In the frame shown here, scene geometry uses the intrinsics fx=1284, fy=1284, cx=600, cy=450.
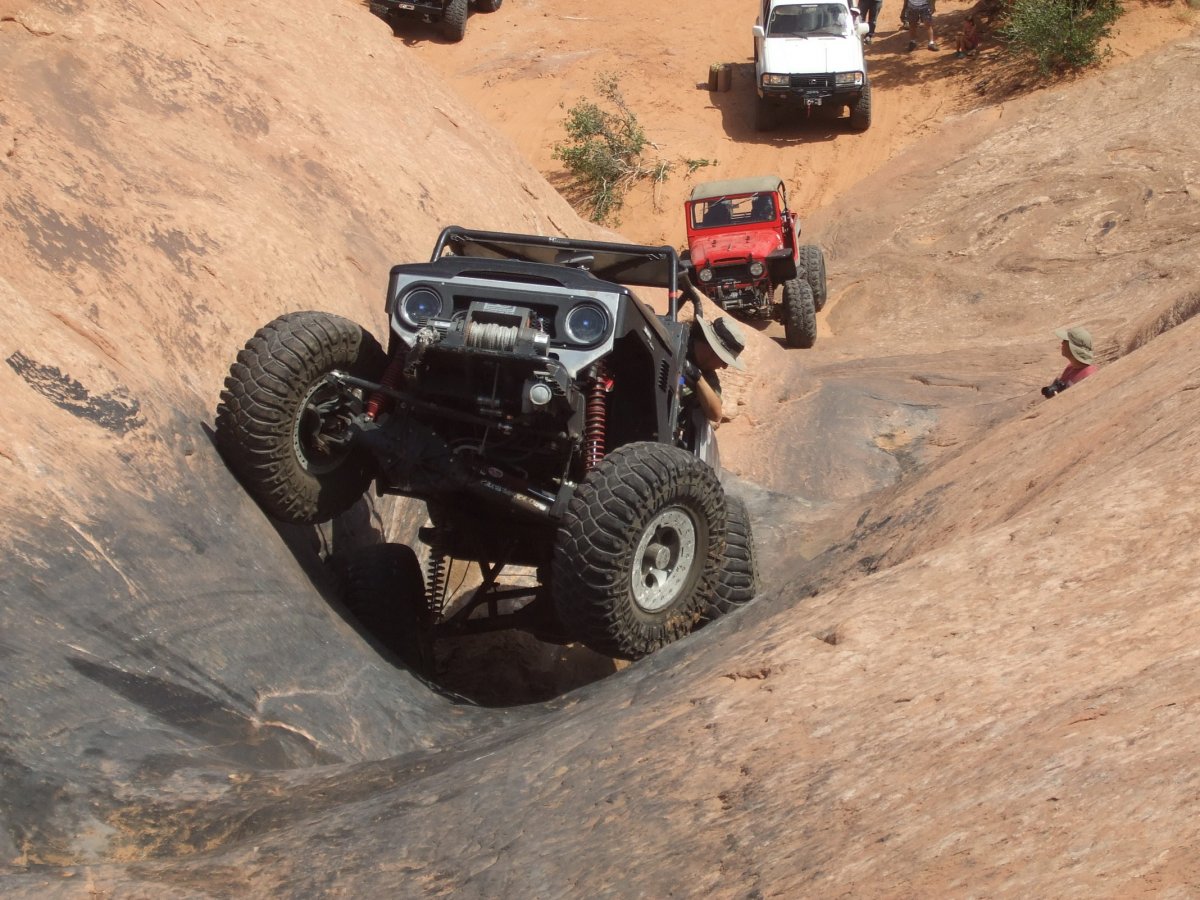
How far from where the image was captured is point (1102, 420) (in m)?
6.20

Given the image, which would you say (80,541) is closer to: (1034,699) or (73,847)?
(73,847)

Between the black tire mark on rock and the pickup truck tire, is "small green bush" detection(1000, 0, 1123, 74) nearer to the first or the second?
the pickup truck tire

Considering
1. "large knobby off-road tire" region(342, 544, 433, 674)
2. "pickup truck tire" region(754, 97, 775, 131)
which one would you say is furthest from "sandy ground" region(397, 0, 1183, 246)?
"large knobby off-road tire" region(342, 544, 433, 674)

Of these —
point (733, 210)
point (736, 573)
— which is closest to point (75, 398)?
point (736, 573)

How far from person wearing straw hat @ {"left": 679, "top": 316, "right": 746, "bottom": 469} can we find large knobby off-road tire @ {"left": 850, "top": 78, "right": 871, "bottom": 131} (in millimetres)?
13821

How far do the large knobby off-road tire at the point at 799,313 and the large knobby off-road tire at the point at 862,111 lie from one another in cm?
666

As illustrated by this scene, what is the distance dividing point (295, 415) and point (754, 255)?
9.91 m

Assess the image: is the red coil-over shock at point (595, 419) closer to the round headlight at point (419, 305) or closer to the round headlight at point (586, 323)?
the round headlight at point (586, 323)

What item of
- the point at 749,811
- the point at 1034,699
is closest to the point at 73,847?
the point at 749,811

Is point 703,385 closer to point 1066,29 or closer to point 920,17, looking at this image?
point 1066,29

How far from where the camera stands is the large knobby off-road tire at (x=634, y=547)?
5238 mm

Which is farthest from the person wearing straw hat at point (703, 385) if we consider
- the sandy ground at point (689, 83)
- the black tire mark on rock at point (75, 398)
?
the sandy ground at point (689, 83)

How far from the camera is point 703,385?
7238 millimetres

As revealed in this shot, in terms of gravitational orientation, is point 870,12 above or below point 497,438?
above
